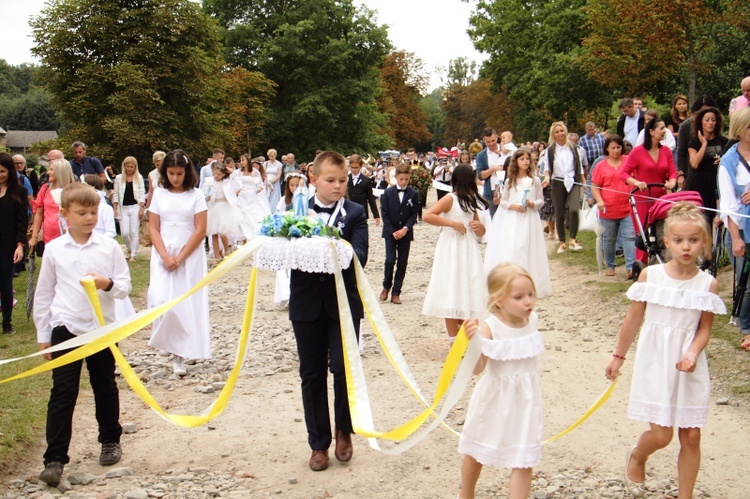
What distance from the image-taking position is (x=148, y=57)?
47219 millimetres

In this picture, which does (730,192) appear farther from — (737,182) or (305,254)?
(305,254)

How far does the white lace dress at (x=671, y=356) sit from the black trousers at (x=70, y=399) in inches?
150

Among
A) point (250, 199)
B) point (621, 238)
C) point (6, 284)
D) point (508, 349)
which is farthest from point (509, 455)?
point (250, 199)

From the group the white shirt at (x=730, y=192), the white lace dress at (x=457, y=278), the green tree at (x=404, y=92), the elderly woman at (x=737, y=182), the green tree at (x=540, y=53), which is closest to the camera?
the elderly woman at (x=737, y=182)

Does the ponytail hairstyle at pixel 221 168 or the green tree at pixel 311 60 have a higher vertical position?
the green tree at pixel 311 60

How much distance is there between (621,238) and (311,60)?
159 ft

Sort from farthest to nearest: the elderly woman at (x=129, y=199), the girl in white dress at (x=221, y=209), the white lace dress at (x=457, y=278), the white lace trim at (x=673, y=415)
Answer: the girl in white dress at (x=221, y=209)
the elderly woman at (x=129, y=199)
the white lace dress at (x=457, y=278)
the white lace trim at (x=673, y=415)

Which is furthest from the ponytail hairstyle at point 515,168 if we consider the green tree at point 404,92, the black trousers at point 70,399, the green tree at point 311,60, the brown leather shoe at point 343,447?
the green tree at point 404,92

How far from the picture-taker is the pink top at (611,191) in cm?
1316

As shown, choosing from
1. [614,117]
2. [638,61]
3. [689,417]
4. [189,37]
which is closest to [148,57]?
[189,37]

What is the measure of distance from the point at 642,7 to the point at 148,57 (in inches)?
1234

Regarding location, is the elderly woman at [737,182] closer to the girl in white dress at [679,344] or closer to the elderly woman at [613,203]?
the girl in white dress at [679,344]

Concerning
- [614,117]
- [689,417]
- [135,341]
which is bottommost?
[135,341]

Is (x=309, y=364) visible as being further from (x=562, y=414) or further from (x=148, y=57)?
(x=148, y=57)
